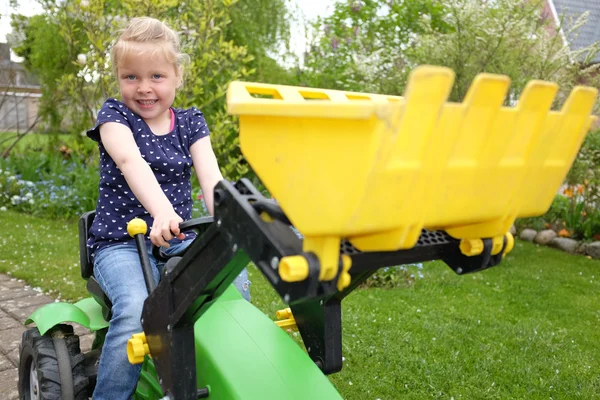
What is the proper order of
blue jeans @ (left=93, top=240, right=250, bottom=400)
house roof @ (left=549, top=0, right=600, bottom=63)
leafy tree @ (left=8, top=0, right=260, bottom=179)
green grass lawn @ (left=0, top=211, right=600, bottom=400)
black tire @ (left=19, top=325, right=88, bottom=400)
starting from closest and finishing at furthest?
blue jeans @ (left=93, top=240, right=250, bottom=400) → black tire @ (left=19, top=325, right=88, bottom=400) → green grass lawn @ (left=0, top=211, right=600, bottom=400) → leafy tree @ (left=8, top=0, right=260, bottom=179) → house roof @ (left=549, top=0, right=600, bottom=63)

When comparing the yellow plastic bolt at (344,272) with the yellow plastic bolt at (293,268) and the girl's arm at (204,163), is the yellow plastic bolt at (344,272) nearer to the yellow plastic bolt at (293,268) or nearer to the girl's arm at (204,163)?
the yellow plastic bolt at (293,268)

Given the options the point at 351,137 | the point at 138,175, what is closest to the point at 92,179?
the point at 138,175

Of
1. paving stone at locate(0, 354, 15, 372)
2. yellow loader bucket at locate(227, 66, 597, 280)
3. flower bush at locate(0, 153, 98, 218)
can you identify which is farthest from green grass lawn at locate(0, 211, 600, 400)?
yellow loader bucket at locate(227, 66, 597, 280)

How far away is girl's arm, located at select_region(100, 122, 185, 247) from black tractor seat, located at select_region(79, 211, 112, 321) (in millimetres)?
385

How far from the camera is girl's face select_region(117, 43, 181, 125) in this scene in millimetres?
2277

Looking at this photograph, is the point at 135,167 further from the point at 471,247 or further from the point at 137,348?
the point at 471,247

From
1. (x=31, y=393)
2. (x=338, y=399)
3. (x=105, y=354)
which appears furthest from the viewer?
(x=31, y=393)

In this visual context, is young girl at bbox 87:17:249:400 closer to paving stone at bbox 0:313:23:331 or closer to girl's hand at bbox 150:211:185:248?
girl's hand at bbox 150:211:185:248

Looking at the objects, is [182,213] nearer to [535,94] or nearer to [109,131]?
[109,131]

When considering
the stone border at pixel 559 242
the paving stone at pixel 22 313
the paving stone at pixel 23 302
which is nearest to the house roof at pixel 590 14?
the stone border at pixel 559 242

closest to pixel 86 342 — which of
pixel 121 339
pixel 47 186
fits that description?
pixel 121 339

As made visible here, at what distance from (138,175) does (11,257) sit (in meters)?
4.28

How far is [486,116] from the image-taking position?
1.22 m

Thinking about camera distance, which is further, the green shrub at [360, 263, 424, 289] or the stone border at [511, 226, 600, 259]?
the stone border at [511, 226, 600, 259]
